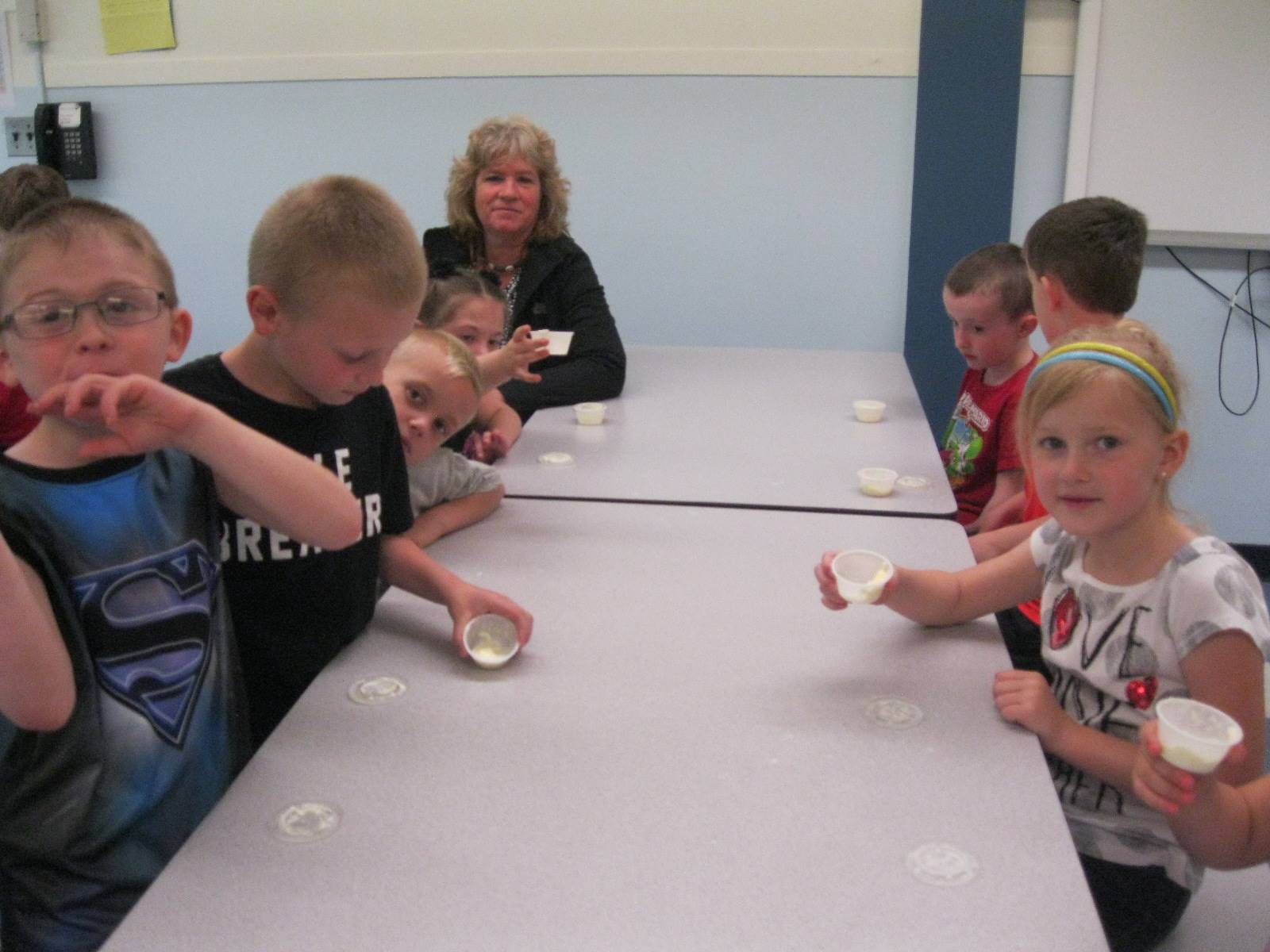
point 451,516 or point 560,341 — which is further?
point 560,341

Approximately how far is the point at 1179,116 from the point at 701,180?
1372mm

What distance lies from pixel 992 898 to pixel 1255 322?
2.98 meters

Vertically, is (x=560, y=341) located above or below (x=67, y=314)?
below

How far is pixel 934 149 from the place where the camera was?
3160 millimetres

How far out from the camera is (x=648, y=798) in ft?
2.99

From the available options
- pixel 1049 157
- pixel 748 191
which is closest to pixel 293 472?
pixel 748 191

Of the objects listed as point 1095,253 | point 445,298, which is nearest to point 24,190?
point 445,298

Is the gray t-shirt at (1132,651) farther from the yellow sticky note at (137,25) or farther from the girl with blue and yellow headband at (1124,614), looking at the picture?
the yellow sticky note at (137,25)

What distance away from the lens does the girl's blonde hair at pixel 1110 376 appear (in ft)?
3.74

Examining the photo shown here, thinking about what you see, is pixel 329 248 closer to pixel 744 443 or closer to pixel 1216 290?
pixel 744 443

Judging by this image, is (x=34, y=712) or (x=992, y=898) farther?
(x=34, y=712)

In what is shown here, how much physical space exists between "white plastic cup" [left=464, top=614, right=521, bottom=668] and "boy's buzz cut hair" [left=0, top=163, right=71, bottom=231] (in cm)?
136

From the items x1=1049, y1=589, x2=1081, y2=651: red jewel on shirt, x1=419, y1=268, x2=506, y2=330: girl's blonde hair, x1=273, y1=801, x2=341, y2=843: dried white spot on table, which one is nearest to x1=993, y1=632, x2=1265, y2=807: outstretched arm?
x1=1049, y1=589, x2=1081, y2=651: red jewel on shirt

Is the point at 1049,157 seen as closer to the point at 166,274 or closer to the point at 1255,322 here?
the point at 1255,322
